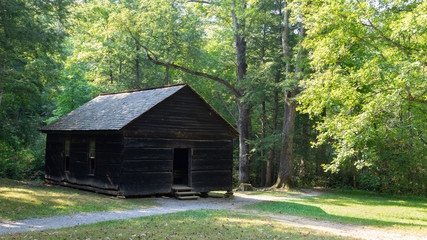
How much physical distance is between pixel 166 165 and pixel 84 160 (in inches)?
173

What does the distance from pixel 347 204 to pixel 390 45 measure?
8725 millimetres

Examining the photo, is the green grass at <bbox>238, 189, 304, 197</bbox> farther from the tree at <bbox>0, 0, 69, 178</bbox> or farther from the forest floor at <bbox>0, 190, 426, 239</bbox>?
the tree at <bbox>0, 0, 69, 178</bbox>

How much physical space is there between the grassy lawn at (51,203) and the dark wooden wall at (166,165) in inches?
37.8

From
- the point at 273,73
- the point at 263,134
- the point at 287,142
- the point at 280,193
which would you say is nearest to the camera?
the point at 280,193

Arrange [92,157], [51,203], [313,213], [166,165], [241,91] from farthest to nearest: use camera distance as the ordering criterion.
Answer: [241,91] < [92,157] < [166,165] < [313,213] < [51,203]

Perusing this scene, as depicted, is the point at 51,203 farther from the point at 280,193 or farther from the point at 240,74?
the point at 240,74

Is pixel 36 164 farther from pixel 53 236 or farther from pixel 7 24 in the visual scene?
pixel 53 236

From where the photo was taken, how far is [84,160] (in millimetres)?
19344

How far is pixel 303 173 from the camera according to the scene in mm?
31828

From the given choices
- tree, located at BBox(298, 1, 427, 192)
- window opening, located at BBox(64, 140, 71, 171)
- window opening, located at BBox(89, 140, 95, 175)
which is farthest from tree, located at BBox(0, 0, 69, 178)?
tree, located at BBox(298, 1, 427, 192)

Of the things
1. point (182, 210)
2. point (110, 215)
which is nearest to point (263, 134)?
point (182, 210)

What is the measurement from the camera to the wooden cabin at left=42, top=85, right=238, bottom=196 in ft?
56.2

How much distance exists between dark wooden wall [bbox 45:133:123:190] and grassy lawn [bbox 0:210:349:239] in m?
5.05

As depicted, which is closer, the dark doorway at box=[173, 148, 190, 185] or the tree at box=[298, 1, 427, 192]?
the tree at box=[298, 1, 427, 192]
